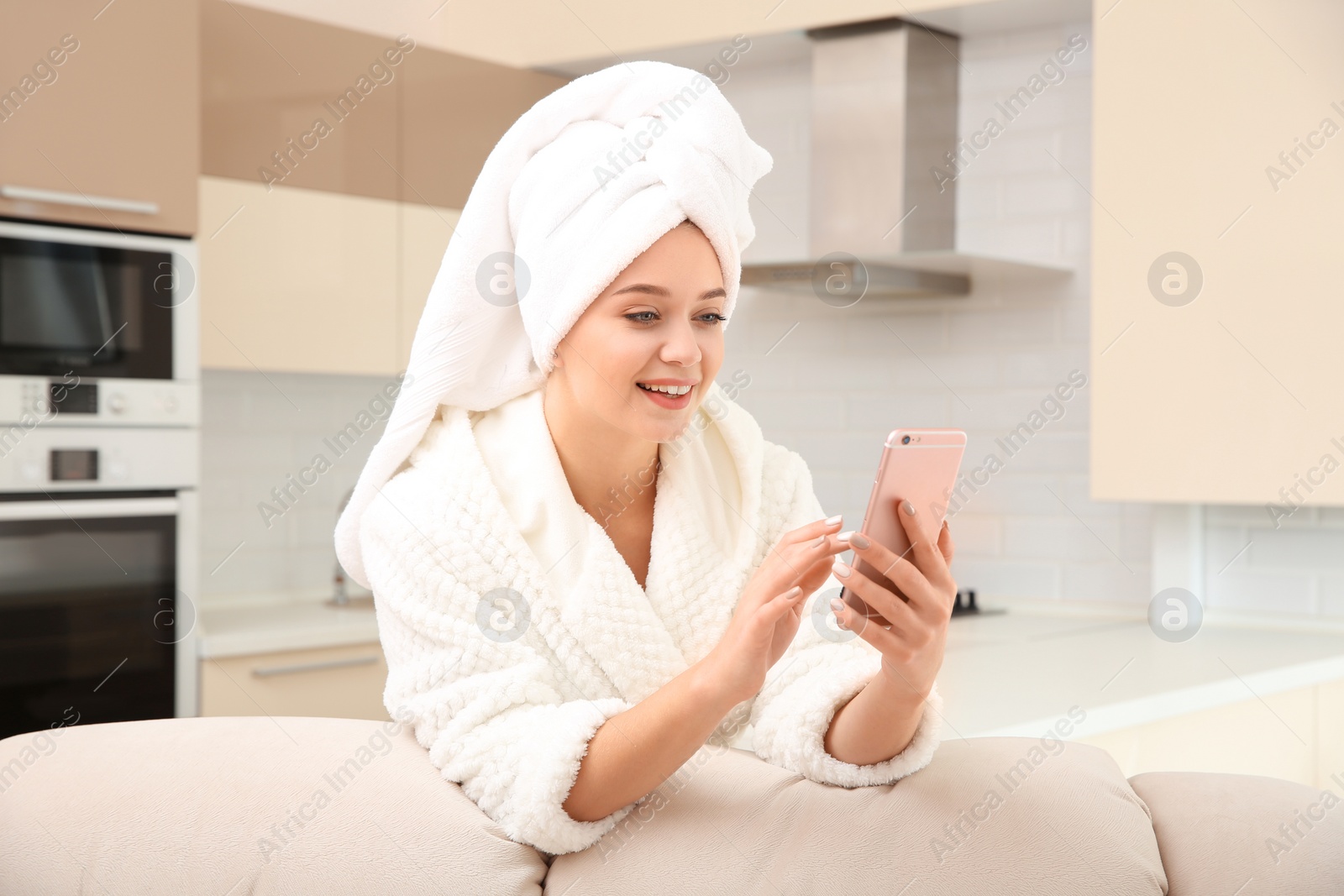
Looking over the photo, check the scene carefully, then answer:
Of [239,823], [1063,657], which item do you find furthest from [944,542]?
[1063,657]

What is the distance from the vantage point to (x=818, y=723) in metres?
0.99

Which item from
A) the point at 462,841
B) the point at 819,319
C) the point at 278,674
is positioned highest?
the point at 819,319

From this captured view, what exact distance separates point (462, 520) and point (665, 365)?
219mm

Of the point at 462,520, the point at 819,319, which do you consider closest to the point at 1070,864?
the point at 462,520

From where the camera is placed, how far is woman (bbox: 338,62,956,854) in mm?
919

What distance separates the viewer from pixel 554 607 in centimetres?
107

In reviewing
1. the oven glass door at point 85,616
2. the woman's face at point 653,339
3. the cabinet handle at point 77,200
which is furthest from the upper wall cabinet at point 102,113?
the woman's face at point 653,339

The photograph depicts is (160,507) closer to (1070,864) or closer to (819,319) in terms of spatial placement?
(819,319)

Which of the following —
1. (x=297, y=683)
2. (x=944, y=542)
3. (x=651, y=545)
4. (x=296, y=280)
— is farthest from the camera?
(x=296, y=280)

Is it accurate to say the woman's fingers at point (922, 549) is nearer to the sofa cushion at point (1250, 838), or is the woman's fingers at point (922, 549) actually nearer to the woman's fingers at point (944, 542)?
the woman's fingers at point (944, 542)

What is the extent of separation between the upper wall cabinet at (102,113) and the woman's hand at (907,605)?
1912 mm

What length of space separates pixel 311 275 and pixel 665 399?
195 centimetres

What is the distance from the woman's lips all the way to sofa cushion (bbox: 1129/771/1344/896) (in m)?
0.48

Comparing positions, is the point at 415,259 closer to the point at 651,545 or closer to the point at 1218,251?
the point at 1218,251
